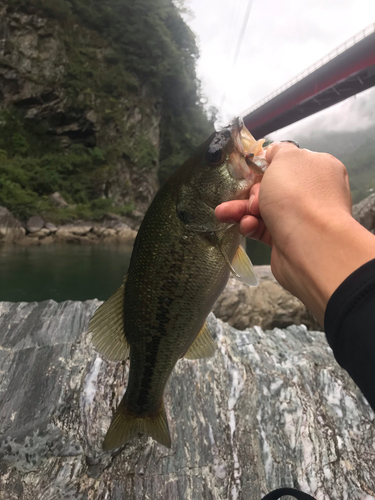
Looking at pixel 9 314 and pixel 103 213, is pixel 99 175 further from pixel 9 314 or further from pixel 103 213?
pixel 9 314

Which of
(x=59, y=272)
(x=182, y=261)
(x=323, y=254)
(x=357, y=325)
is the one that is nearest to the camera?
(x=357, y=325)

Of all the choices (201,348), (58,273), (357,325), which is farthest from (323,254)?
(58,273)

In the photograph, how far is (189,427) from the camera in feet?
7.39

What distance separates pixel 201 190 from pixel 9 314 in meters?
2.58

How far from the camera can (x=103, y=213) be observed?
16.7 m

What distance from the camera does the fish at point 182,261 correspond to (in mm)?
1430

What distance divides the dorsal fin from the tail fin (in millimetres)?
1015

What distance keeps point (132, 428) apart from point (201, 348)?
622mm

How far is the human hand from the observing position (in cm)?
90

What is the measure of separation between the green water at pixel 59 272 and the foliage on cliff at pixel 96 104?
187 inches

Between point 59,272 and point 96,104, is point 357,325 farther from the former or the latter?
point 96,104

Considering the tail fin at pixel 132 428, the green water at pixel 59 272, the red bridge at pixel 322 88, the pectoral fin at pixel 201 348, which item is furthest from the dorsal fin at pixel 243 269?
the red bridge at pixel 322 88

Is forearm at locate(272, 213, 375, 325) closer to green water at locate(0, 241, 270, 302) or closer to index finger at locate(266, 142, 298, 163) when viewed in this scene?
index finger at locate(266, 142, 298, 163)

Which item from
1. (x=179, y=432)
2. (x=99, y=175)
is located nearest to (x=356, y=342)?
(x=179, y=432)
